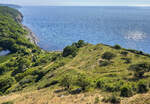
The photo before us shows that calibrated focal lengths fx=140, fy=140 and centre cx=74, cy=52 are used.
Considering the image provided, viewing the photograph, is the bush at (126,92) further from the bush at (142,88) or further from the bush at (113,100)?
the bush at (113,100)

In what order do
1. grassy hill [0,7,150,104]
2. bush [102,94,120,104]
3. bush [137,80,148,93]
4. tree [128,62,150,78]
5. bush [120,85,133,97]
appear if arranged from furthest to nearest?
tree [128,62,150,78] < bush [137,80,148,93] < grassy hill [0,7,150,104] < bush [120,85,133,97] < bush [102,94,120,104]

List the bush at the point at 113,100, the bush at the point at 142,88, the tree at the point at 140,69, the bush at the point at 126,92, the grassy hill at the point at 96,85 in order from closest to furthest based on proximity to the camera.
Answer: the bush at the point at 113,100 → the bush at the point at 126,92 → the grassy hill at the point at 96,85 → the bush at the point at 142,88 → the tree at the point at 140,69

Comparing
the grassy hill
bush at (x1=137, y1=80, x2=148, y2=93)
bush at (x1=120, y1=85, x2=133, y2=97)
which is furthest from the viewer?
bush at (x1=137, y1=80, x2=148, y2=93)

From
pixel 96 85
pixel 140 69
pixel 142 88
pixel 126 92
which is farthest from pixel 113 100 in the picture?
pixel 140 69

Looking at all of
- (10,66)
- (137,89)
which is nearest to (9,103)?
(137,89)

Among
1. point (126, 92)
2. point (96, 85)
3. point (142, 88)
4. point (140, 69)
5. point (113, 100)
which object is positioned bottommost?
point (96, 85)

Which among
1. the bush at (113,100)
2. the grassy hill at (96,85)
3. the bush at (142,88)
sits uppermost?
the bush at (142,88)

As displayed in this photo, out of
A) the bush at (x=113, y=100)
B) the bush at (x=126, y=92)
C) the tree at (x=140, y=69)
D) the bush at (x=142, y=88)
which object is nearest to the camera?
the bush at (x=113, y=100)

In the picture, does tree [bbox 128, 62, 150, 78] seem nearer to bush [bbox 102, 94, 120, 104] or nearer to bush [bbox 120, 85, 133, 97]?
bush [bbox 120, 85, 133, 97]

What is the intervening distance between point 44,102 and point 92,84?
12.3m

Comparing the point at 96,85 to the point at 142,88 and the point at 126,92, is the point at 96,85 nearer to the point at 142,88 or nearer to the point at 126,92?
the point at 126,92

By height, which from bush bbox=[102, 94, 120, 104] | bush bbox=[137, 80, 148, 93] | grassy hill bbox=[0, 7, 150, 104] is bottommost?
grassy hill bbox=[0, 7, 150, 104]

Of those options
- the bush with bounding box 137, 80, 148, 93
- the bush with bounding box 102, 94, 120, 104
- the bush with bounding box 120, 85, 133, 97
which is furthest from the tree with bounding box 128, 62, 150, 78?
the bush with bounding box 102, 94, 120, 104

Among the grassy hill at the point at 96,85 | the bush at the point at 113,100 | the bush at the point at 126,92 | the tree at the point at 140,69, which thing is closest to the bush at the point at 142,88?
the grassy hill at the point at 96,85
